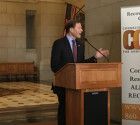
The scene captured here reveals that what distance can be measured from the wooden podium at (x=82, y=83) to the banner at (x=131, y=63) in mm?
1009

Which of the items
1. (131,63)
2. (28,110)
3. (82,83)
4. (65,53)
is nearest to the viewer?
(82,83)

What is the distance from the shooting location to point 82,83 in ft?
12.6

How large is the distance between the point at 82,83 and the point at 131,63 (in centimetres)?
158

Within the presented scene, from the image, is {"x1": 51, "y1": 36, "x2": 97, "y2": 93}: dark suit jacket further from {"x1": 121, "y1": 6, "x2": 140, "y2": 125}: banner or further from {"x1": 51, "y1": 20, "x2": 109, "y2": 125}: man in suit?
{"x1": 121, "y1": 6, "x2": 140, "y2": 125}: banner

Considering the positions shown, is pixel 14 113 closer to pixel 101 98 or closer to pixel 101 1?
pixel 101 1

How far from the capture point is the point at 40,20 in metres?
18.0

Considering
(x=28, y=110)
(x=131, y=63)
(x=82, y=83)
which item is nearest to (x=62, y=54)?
(x=82, y=83)

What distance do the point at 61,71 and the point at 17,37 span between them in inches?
589

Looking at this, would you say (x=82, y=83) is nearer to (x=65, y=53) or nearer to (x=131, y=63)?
(x=65, y=53)

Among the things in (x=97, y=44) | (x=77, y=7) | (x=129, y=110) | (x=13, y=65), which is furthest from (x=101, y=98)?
(x=13, y=65)

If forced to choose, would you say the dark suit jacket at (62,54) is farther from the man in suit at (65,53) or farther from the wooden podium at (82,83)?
the wooden podium at (82,83)

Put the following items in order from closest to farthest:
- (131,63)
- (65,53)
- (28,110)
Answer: (65,53)
(131,63)
(28,110)

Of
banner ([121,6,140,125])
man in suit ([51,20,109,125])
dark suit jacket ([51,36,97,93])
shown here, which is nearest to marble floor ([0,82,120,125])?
banner ([121,6,140,125])

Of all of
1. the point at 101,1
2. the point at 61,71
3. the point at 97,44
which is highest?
the point at 101,1
